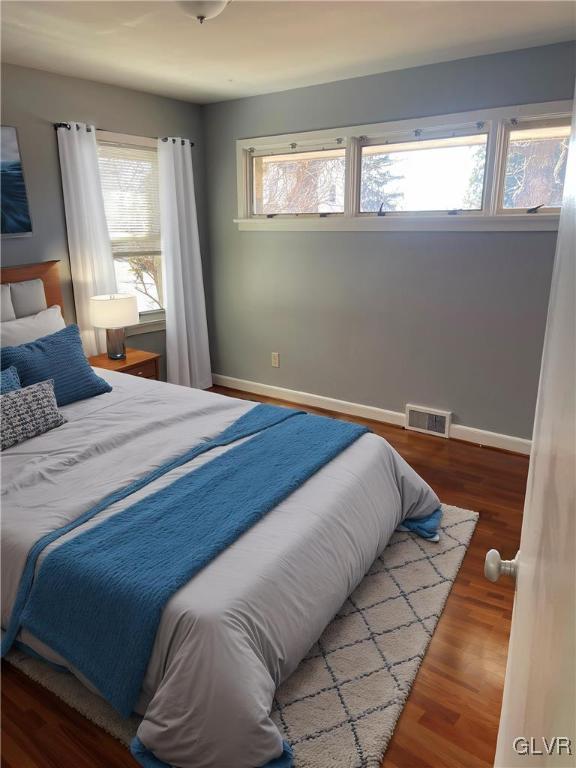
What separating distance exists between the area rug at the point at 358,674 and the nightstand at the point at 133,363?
203 centimetres

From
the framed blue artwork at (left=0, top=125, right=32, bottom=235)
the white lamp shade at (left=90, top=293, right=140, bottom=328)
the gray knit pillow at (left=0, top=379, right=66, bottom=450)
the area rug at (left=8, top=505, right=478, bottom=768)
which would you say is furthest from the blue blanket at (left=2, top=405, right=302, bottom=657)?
the framed blue artwork at (left=0, top=125, right=32, bottom=235)

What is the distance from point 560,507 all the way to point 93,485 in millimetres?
2076

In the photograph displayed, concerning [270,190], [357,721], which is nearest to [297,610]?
[357,721]

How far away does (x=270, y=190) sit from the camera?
434 centimetres

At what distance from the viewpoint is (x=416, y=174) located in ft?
11.8

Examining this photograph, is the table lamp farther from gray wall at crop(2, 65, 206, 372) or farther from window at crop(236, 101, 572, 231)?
window at crop(236, 101, 572, 231)

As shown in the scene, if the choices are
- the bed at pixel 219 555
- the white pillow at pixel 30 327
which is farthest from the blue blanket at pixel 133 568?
the white pillow at pixel 30 327

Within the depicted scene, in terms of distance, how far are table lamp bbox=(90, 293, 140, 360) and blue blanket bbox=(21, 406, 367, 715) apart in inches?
71.4

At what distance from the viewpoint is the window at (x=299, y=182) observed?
3.95 m

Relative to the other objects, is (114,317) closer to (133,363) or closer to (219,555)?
(133,363)

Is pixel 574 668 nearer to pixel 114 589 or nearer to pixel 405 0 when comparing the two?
pixel 114 589

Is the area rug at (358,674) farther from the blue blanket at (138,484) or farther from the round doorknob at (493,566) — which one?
the round doorknob at (493,566)

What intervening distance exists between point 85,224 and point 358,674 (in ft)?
10.5

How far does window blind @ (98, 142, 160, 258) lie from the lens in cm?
387
